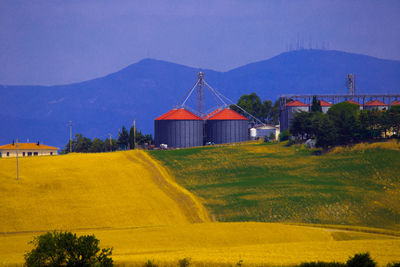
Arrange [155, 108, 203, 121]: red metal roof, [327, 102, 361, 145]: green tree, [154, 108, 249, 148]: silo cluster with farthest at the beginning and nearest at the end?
[155, 108, 203, 121]: red metal roof, [154, 108, 249, 148]: silo cluster, [327, 102, 361, 145]: green tree

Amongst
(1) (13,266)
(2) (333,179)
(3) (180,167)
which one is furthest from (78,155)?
(1) (13,266)

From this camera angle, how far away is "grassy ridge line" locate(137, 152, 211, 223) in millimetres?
67688

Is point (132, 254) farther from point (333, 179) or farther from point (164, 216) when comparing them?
point (333, 179)

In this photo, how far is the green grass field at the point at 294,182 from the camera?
222 ft

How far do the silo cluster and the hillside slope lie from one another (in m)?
32.4

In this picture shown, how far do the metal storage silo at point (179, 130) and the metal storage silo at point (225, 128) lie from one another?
3.71m

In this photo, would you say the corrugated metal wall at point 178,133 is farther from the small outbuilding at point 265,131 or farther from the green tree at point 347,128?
the green tree at point 347,128

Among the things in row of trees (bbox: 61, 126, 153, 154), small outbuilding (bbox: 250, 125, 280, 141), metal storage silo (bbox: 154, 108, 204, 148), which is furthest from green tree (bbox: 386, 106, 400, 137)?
row of trees (bbox: 61, 126, 153, 154)

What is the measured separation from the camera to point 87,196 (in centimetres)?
7288

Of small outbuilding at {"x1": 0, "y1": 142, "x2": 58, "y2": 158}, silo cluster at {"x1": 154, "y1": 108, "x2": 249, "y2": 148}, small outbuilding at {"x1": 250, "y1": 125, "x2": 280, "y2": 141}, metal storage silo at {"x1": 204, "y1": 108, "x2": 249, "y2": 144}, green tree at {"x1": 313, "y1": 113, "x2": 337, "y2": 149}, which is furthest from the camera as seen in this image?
small outbuilding at {"x1": 250, "y1": 125, "x2": 280, "y2": 141}

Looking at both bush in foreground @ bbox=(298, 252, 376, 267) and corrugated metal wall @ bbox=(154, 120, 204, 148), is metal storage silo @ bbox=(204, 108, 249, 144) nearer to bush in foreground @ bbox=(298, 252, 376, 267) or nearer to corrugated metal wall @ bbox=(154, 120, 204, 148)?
corrugated metal wall @ bbox=(154, 120, 204, 148)

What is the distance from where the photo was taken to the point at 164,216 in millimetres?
67125

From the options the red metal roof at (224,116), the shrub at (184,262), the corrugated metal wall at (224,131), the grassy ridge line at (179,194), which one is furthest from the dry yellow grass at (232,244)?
the red metal roof at (224,116)

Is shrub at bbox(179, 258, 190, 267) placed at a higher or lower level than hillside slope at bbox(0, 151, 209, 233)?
lower
